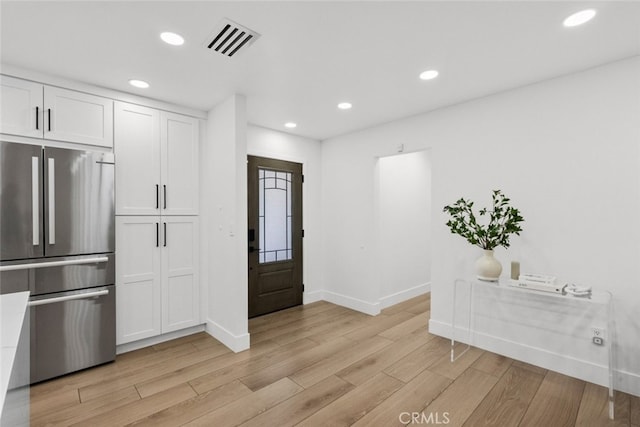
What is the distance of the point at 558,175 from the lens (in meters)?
2.60

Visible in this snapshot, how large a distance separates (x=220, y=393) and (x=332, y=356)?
106 centimetres

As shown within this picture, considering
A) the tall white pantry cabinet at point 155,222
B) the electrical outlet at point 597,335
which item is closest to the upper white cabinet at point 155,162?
the tall white pantry cabinet at point 155,222

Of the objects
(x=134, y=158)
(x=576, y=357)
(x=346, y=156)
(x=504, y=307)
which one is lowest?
(x=576, y=357)

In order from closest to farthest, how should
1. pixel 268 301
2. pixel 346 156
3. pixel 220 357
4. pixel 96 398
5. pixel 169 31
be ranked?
pixel 169 31
pixel 96 398
pixel 220 357
pixel 268 301
pixel 346 156

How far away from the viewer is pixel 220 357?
9.48 feet

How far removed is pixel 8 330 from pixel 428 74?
310 centimetres

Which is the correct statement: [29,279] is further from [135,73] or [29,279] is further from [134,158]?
[135,73]

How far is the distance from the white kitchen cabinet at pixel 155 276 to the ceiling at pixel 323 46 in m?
1.36

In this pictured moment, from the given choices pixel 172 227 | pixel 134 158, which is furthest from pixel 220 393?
pixel 134 158

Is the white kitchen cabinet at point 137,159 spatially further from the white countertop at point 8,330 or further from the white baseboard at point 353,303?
the white baseboard at point 353,303

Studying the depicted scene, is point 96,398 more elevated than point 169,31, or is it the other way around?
point 169,31

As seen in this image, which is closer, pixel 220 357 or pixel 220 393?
pixel 220 393

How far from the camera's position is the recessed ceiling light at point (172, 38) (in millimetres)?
2025

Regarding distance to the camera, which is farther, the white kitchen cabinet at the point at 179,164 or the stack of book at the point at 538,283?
the white kitchen cabinet at the point at 179,164
